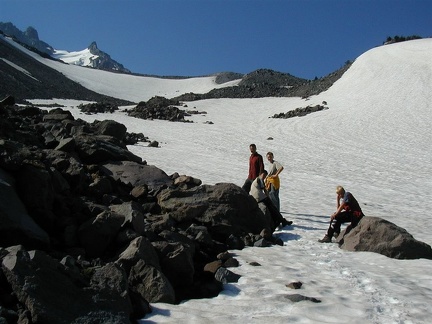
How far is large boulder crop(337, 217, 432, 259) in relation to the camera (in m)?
7.83

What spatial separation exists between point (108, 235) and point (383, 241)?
4833 millimetres

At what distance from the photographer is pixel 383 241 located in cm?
811

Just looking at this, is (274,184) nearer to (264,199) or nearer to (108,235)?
(264,199)

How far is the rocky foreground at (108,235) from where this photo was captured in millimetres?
4406

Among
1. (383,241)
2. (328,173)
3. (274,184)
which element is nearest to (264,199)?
(274,184)

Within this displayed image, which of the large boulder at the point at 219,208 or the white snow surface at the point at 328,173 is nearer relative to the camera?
the white snow surface at the point at 328,173

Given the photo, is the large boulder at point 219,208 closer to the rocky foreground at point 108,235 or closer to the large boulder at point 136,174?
the rocky foreground at point 108,235

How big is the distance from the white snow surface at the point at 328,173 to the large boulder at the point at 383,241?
23 cm

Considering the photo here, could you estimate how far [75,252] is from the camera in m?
5.88

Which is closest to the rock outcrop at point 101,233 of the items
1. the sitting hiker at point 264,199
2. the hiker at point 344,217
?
the sitting hiker at point 264,199

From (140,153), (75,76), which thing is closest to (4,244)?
(140,153)

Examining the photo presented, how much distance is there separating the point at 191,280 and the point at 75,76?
82.8m

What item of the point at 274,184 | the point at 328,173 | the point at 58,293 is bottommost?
the point at 58,293

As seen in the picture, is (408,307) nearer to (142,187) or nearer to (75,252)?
(75,252)
